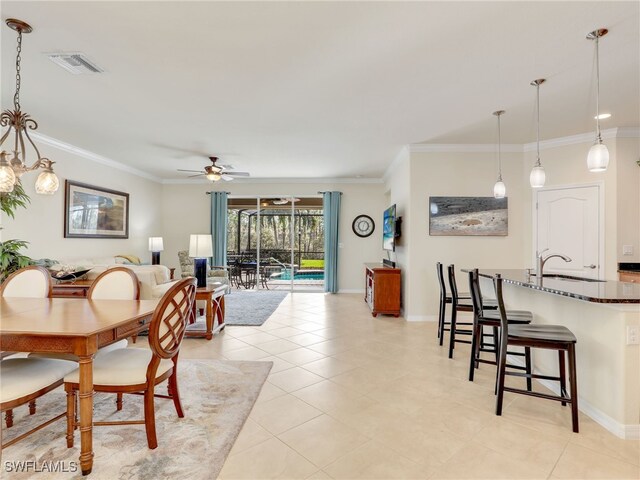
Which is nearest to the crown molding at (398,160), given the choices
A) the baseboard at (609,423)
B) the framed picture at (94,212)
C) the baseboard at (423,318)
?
the baseboard at (423,318)

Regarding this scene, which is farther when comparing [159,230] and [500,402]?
[159,230]

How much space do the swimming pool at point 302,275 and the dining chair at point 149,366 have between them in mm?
6242

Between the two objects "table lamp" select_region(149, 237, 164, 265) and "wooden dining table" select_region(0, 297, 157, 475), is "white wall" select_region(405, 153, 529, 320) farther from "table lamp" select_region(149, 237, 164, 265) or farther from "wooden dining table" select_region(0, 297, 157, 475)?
"table lamp" select_region(149, 237, 164, 265)

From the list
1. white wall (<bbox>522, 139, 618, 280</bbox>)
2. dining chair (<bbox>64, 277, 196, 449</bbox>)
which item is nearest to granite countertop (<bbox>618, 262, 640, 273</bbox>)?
white wall (<bbox>522, 139, 618, 280</bbox>)

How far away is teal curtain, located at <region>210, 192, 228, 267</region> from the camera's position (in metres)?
7.88

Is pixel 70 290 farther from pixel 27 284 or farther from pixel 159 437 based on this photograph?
pixel 159 437

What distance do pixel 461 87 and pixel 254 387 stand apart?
339 centimetres

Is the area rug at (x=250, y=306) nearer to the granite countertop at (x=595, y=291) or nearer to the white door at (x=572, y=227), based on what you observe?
the granite countertop at (x=595, y=291)

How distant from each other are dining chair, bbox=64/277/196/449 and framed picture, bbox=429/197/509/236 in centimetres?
405

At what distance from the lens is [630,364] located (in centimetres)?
209

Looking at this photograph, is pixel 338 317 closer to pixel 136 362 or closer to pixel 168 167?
pixel 136 362

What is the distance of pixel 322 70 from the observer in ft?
9.34

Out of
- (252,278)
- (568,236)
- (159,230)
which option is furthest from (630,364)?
(159,230)

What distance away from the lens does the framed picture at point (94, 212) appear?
206 inches
